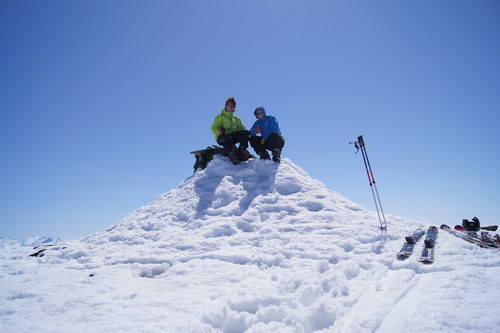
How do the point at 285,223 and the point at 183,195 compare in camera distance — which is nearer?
the point at 285,223

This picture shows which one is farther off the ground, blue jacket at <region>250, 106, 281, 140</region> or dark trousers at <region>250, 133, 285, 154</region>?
blue jacket at <region>250, 106, 281, 140</region>

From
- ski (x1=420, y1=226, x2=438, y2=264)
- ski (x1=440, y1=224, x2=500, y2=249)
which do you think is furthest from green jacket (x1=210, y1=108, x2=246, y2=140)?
ski (x1=440, y1=224, x2=500, y2=249)

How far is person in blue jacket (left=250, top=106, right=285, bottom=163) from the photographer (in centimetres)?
1002

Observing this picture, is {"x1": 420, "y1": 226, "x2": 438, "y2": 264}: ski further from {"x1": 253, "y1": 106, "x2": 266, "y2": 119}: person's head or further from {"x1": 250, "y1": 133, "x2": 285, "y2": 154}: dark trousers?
{"x1": 253, "y1": 106, "x2": 266, "y2": 119}: person's head

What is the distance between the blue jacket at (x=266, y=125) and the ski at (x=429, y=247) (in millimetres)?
6014

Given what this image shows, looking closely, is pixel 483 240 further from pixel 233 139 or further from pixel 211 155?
pixel 211 155

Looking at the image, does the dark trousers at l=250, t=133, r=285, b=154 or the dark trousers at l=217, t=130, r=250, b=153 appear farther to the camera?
the dark trousers at l=217, t=130, r=250, b=153

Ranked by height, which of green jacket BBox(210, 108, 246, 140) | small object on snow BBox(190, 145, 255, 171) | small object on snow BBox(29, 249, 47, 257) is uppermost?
green jacket BBox(210, 108, 246, 140)

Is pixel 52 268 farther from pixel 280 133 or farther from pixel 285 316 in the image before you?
pixel 280 133

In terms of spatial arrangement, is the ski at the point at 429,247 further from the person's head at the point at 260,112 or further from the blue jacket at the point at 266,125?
the person's head at the point at 260,112

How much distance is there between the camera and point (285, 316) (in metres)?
3.26

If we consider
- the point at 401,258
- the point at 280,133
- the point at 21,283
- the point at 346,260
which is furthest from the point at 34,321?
the point at 280,133

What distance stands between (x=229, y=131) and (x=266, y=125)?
5.70 feet

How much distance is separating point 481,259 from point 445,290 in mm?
1733
